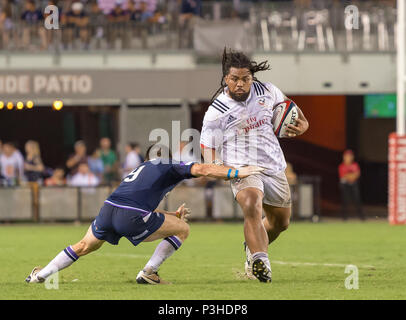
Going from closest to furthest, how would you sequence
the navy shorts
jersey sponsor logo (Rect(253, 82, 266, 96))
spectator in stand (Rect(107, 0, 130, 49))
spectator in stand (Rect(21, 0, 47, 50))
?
1. the navy shorts
2. jersey sponsor logo (Rect(253, 82, 266, 96))
3. spectator in stand (Rect(21, 0, 47, 50))
4. spectator in stand (Rect(107, 0, 130, 49))

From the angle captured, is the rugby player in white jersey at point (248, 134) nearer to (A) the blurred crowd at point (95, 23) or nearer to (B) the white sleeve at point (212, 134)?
(B) the white sleeve at point (212, 134)

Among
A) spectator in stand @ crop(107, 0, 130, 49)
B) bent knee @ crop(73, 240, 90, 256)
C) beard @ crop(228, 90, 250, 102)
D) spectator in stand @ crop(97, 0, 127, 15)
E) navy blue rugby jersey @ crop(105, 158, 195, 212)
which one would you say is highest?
spectator in stand @ crop(97, 0, 127, 15)

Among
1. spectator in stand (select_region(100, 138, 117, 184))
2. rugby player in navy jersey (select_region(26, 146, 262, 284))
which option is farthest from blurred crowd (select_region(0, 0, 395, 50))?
rugby player in navy jersey (select_region(26, 146, 262, 284))

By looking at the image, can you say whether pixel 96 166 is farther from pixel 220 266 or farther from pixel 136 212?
pixel 136 212

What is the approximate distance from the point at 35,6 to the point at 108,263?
15.1 metres

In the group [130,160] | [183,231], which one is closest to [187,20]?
[130,160]

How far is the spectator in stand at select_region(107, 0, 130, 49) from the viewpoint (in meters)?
27.2

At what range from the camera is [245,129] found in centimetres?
1110

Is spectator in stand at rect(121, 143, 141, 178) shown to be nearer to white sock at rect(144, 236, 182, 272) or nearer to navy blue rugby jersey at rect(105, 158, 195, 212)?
white sock at rect(144, 236, 182, 272)

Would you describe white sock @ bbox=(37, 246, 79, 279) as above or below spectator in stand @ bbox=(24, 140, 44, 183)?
above

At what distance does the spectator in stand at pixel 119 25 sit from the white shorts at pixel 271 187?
1660 centimetres

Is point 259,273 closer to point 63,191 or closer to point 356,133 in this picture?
point 63,191

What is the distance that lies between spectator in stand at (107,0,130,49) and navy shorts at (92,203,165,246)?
17474mm

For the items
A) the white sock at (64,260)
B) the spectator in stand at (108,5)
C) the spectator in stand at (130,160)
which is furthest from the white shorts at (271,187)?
the spectator in stand at (108,5)
